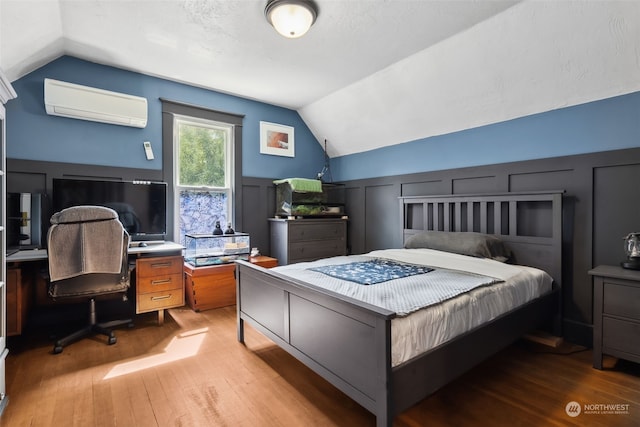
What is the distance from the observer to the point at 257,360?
7.41 feet

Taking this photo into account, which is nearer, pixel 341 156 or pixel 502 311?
pixel 502 311

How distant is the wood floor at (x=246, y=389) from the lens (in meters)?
1.63

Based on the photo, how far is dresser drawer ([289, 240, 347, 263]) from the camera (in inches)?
159

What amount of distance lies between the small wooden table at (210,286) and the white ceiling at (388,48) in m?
2.16

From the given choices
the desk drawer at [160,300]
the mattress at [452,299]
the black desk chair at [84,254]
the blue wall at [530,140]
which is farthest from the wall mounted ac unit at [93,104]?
the blue wall at [530,140]

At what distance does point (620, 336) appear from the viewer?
Result: 80.3 inches

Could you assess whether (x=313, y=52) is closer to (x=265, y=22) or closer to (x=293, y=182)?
(x=265, y=22)

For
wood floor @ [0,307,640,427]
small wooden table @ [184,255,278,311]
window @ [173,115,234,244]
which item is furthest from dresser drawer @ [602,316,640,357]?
window @ [173,115,234,244]

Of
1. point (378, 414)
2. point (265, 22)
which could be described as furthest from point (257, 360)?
point (265, 22)

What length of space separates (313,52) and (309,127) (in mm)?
1833

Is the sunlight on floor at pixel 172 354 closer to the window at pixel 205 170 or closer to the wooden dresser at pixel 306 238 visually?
the window at pixel 205 170

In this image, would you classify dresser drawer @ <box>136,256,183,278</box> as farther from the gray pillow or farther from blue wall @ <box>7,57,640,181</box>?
the gray pillow

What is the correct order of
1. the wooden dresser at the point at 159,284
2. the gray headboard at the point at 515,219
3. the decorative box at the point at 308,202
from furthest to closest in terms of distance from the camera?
the decorative box at the point at 308,202 < the wooden dresser at the point at 159,284 < the gray headboard at the point at 515,219

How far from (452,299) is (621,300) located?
1310 mm
